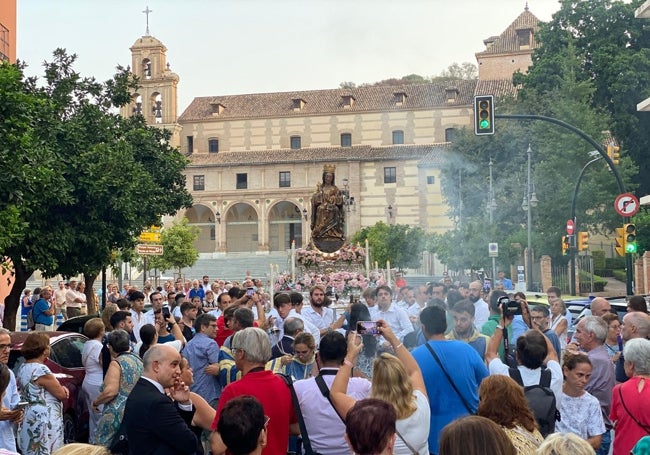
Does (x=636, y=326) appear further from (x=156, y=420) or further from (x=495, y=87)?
(x=495, y=87)

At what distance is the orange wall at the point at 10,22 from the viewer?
26389 mm

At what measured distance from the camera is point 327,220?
2722 centimetres

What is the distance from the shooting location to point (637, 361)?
5973 mm

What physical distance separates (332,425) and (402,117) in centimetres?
7324

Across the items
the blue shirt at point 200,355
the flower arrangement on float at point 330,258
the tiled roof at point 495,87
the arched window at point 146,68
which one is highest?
the arched window at point 146,68

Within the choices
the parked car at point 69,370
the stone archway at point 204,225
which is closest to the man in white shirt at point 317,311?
the parked car at point 69,370

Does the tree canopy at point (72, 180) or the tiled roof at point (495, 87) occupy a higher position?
the tiled roof at point (495, 87)

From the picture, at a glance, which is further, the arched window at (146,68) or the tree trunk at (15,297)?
the arched window at (146,68)

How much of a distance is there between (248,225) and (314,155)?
8623 millimetres

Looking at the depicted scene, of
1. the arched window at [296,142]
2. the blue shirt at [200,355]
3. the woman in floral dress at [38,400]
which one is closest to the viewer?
the woman in floral dress at [38,400]

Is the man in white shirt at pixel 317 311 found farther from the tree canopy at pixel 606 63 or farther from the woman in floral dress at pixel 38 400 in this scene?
the tree canopy at pixel 606 63

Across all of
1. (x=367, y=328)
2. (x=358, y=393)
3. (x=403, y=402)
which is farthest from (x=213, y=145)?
(x=403, y=402)

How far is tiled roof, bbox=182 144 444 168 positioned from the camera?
75625 mm

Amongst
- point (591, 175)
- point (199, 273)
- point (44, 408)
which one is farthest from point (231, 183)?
point (44, 408)
